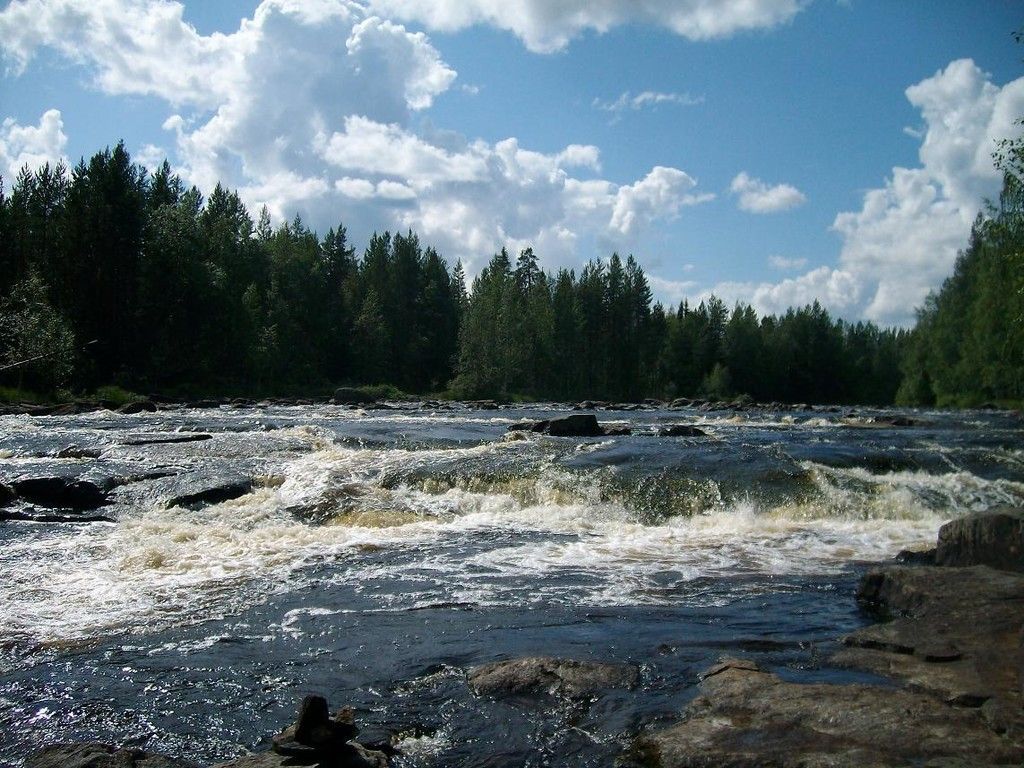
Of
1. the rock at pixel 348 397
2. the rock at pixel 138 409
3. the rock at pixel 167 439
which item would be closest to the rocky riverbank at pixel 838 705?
the rock at pixel 167 439

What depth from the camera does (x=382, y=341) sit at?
82.8 m

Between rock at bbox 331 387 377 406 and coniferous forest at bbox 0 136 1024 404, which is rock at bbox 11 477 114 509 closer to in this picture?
coniferous forest at bbox 0 136 1024 404

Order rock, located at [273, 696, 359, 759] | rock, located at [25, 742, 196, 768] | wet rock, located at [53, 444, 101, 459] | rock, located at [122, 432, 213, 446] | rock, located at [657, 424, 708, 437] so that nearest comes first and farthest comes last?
rock, located at [25, 742, 196, 768], rock, located at [273, 696, 359, 759], wet rock, located at [53, 444, 101, 459], rock, located at [122, 432, 213, 446], rock, located at [657, 424, 708, 437]

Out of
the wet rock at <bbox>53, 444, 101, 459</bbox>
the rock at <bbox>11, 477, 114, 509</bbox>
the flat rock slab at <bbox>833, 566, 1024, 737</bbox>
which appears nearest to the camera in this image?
the flat rock slab at <bbox>833, 566, 1024, 737</bbox>

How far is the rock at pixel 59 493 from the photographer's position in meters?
16.4

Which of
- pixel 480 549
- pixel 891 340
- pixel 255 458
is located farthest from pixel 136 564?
pixel 891 340

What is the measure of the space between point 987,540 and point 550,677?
7.34m

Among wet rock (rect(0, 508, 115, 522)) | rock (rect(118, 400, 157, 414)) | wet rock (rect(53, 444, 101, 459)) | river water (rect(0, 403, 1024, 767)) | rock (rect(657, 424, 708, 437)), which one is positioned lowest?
wet rock (rect(0, 508, 115, 522))

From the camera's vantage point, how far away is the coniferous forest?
170 feet

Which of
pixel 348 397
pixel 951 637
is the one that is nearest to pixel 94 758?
pixel 951 637

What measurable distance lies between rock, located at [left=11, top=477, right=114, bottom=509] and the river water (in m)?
0.61

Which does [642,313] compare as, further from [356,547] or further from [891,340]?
[356,547]

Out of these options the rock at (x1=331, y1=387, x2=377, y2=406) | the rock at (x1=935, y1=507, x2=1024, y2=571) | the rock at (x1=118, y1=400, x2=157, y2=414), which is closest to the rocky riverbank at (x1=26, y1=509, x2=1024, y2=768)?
the rock at (x1=935, y1=507, x2=1024, y2=571)

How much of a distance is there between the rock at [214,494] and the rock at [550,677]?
11.4m
